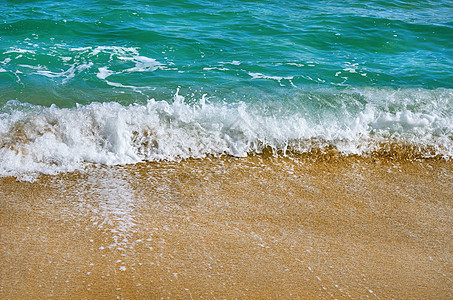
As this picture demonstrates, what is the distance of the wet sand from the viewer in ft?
10.5

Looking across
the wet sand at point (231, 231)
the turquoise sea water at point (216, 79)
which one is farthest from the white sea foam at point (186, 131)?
the wet sand at point (231, 231)

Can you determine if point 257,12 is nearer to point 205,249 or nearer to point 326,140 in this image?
point 326,140

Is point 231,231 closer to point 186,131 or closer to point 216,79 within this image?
point 186,131

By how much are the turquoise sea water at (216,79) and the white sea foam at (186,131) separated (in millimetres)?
17

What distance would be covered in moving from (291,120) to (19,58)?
4920mm

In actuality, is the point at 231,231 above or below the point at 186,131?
below

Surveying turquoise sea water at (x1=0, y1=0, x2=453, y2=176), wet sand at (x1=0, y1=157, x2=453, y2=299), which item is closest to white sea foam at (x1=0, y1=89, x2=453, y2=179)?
turquoise sea water at (x1=0, y1=0, x2=453, y2=176)

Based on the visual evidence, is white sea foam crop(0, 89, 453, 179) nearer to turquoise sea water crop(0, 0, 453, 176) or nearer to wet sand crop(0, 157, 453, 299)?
turquoise sea water crop(0, 0, 453, 176)

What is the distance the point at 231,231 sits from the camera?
3.80 m

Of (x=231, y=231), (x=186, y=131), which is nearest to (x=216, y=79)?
(x=186, y=131)

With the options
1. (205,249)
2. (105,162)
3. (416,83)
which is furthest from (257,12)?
(205,249)

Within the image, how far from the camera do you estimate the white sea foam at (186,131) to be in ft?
15.8

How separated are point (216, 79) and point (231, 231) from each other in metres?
3.71

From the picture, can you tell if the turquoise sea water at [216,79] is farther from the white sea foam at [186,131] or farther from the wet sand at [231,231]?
the wet sand at [231,231]
